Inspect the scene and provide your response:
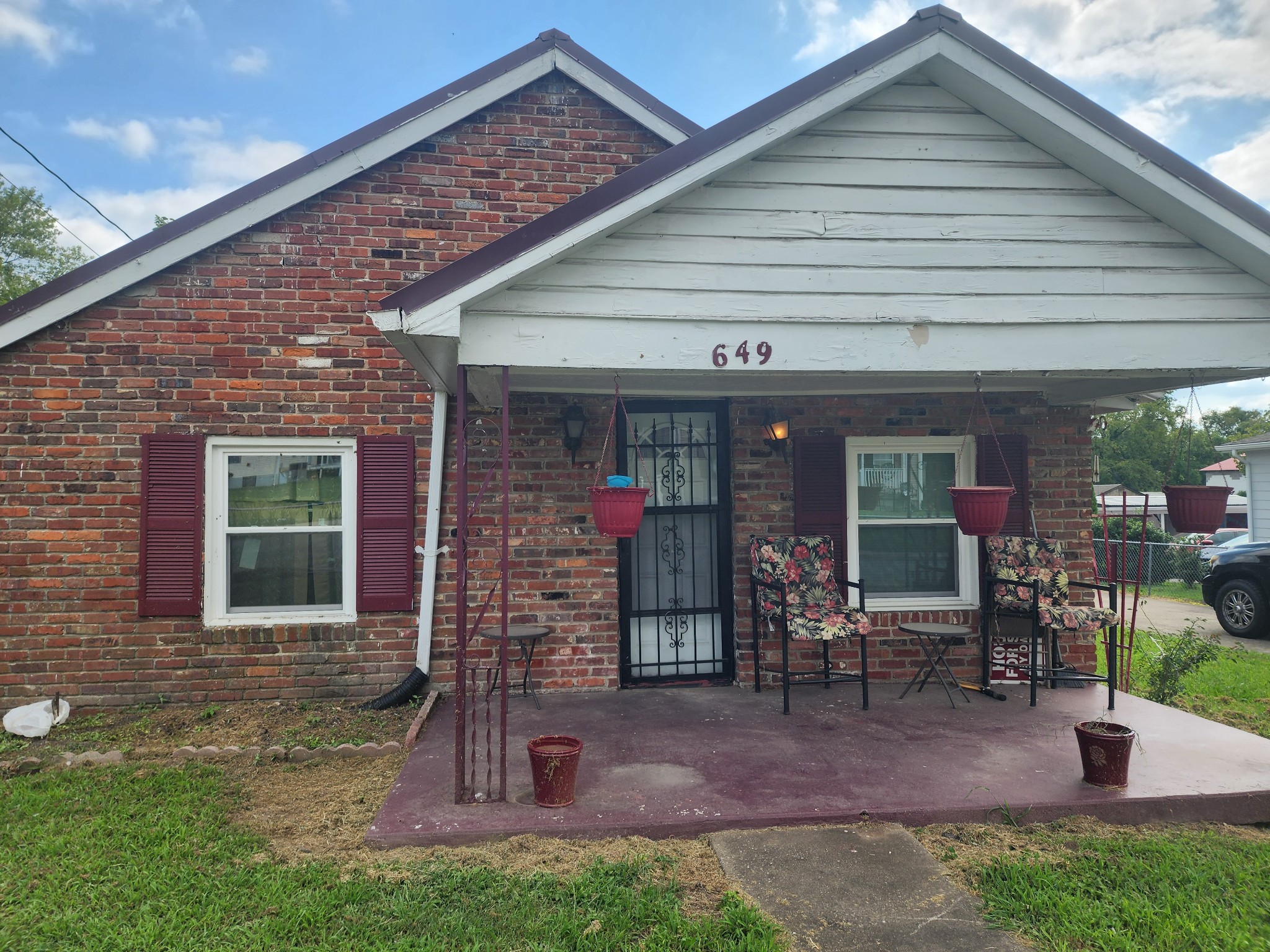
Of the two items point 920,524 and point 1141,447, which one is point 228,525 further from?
point 1141,447

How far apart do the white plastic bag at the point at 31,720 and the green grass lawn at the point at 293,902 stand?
1510mm

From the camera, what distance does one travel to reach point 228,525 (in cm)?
496

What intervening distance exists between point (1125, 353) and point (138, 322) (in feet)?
19.6

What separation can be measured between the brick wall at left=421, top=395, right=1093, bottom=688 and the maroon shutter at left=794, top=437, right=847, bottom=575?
10 centimetres

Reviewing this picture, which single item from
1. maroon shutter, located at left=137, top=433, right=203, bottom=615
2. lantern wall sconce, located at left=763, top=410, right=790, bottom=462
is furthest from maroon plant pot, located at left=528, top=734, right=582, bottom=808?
maroon shutter, located at left=137, top=433, right=203, bottom=615

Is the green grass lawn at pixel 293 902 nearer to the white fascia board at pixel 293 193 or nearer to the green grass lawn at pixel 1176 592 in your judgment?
the white fascia board at pixel 293 193

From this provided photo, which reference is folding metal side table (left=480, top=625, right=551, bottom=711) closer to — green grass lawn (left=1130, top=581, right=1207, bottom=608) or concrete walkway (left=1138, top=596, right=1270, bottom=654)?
concrete walkway (left=1138, top=596, right=1270, bottom=654)

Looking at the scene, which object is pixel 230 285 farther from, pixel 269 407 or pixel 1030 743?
pixel 1030 743

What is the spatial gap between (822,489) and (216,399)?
4362 millimetres

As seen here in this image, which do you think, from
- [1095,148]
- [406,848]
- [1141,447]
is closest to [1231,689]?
[1095,148]

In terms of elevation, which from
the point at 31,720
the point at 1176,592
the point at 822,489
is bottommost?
the point at 1176,592

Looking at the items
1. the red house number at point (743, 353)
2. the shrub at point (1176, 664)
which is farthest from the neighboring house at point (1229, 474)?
the red house number at point (743, 353)

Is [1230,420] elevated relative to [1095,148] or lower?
elevated

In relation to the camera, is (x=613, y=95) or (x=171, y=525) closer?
(x=171, y=525)
